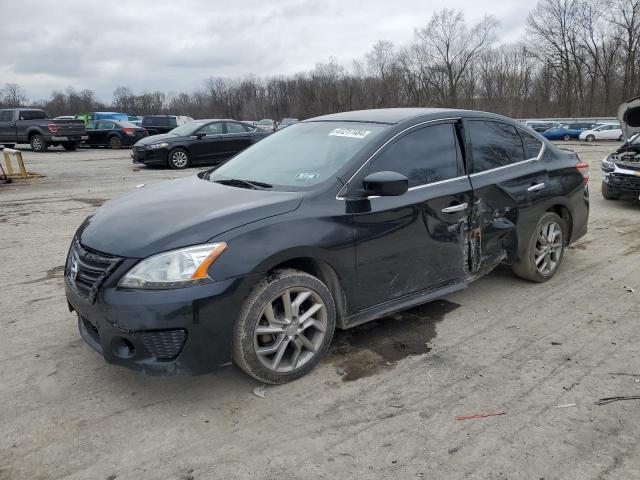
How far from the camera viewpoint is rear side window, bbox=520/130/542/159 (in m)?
4.91

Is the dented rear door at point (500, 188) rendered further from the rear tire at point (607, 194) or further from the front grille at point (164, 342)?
the rear tire at point (607, 194)

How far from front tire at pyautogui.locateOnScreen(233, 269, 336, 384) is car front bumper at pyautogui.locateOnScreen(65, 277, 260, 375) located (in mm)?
106

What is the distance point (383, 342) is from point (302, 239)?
1.17m

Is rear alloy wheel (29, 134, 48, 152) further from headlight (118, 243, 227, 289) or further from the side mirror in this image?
the side mirror

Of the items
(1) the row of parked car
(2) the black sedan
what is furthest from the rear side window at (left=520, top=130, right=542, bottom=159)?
(1) the row of parked car

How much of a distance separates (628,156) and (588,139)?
30.9 metres

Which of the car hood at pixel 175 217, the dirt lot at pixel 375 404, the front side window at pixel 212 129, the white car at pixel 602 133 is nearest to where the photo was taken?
the dirt lot at pixel 375 404

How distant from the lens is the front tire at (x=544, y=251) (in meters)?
4.88

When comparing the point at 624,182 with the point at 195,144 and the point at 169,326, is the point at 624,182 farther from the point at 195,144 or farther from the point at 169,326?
the point at 195,144

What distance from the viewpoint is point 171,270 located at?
9.36 ft

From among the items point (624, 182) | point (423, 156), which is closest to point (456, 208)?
point (423, 156)

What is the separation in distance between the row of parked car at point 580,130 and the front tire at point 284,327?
36.5 metres

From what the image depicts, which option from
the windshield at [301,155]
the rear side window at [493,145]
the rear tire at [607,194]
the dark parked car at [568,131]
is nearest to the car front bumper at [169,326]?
the windshield at [301,155]

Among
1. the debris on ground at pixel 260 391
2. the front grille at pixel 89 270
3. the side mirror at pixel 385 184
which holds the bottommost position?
the debris on ground at pixel 260 391
